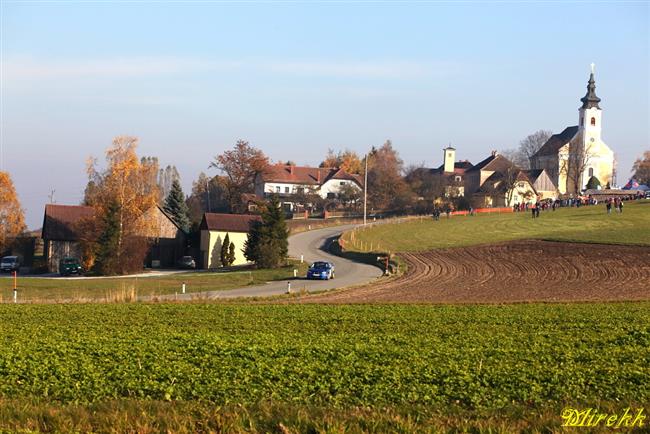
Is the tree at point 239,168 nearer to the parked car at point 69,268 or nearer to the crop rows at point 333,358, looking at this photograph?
the parked car at point 69,268

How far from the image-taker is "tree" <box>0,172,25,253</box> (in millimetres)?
75812

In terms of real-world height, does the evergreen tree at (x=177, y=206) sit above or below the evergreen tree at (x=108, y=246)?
above

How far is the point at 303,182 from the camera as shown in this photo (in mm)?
132375

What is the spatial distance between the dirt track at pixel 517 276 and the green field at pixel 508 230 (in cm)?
499

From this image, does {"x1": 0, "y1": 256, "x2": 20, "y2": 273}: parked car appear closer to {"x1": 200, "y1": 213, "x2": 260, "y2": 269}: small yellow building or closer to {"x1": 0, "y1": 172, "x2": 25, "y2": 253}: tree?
{"x1": 0, "y1": 172, "x2": 25, "y2": 253}: tree

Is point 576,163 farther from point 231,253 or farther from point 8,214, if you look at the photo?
point 8,214

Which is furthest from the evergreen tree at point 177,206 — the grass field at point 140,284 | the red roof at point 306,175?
the red roof at point 306,175

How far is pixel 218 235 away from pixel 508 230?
27.9 metres

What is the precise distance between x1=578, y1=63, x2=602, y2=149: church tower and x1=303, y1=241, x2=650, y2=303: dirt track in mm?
83619

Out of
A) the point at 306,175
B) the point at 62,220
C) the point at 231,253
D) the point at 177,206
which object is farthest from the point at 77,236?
the point at 306,175

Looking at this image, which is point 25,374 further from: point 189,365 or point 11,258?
point 11,258

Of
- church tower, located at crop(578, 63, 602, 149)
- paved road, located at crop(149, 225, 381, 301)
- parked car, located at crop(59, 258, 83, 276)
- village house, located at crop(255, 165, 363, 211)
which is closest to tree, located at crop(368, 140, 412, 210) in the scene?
village house, located at crop(255, 165, 363, 211)

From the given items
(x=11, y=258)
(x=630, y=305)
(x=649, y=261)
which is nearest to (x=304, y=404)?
(x=630, y=305)

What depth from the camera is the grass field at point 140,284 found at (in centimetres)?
4447
